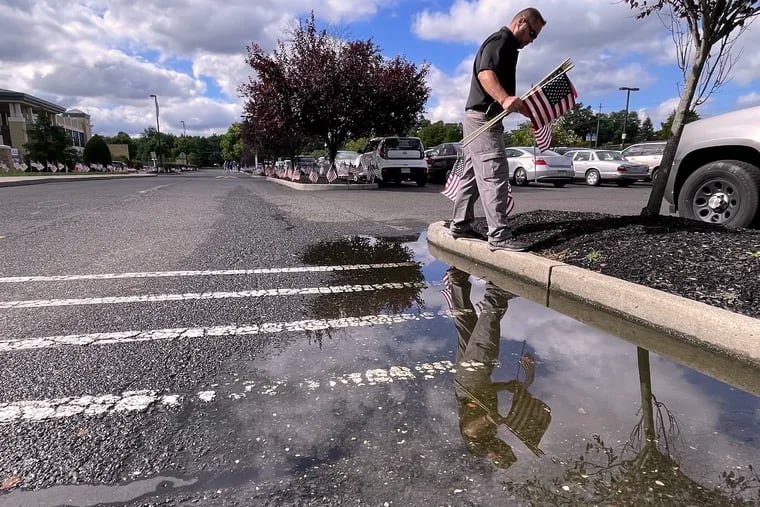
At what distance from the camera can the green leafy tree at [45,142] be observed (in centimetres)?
3988

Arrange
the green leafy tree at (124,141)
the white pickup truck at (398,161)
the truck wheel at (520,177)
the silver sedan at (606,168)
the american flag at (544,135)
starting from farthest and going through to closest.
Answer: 1. the green leafy tree at (124,141)
2. the silver sedan at (606,168)
3. the truck wheel at (520,177)
4. the white pickup truck at (398,161)
5. the american flag at (544,135)

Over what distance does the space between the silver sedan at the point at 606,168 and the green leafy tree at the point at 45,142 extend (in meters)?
41.9

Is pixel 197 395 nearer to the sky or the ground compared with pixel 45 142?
nearer to the ground

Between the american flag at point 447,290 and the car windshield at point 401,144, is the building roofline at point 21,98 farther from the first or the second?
the american flag at point 447,290

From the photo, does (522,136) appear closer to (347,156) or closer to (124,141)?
(347,156)

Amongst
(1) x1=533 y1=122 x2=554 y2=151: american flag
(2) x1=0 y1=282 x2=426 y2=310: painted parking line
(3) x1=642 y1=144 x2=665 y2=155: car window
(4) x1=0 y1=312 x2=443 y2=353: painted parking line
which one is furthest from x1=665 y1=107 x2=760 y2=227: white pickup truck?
(3) x1=642 y1=144 x2=665 y2=155: car window

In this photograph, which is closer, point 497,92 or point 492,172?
point 497,92

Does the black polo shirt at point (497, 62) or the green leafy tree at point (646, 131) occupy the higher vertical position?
the green leafy tree at point (646, 131)

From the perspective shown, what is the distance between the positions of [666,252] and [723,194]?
209cm

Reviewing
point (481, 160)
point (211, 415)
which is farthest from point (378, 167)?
point (211, 415)

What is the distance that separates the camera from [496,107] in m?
4.53

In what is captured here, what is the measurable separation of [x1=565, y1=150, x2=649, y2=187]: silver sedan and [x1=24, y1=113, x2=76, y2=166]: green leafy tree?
41894 mm

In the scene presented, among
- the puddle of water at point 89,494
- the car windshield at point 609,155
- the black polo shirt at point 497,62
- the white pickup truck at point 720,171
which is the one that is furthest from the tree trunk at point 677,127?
the car windshield at point 609,155

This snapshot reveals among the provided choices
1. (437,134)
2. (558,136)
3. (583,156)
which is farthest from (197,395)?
(437,134)
